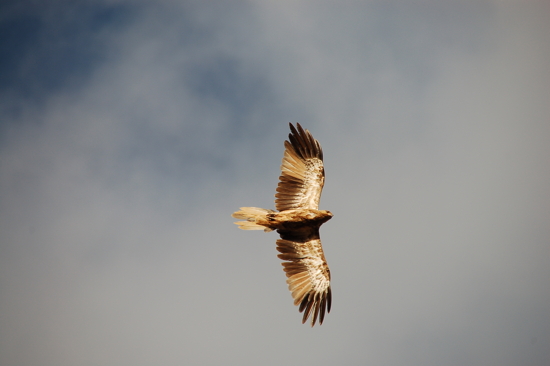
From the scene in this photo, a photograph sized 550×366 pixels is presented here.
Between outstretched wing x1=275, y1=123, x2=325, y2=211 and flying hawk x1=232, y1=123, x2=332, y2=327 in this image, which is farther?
outstretched wing x1=275, y1=123, x2=325, y2=211

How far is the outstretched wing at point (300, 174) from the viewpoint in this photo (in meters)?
13.0

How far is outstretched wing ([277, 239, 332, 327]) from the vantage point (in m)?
12.4

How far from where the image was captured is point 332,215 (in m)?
12.7

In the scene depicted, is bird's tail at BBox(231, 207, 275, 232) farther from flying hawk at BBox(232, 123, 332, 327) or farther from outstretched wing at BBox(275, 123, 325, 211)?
outstretched wing at BBox(275, 123, 325, 211)

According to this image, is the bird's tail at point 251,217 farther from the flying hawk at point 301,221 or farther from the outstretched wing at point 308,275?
the outstretched wing at point 308,275

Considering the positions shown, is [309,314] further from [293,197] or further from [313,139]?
[313,139]

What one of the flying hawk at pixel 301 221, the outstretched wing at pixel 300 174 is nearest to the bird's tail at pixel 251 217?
the flying hawk at pixel 301 221

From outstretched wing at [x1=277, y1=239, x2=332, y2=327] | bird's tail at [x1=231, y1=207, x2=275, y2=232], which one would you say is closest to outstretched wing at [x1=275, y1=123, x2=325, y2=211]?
bird's tail at [x1=231, y1=207, x2=275, y2=232]

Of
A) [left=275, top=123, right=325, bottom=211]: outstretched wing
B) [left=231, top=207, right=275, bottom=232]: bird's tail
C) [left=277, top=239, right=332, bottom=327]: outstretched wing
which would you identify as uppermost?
[left=275, top=123, right=325, bottom=211]: outstretched wing

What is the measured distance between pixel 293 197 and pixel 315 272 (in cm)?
240

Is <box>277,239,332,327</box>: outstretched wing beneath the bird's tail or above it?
beneath

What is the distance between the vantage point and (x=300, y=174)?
13211mm

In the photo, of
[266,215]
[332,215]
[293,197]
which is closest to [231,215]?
[266,215]

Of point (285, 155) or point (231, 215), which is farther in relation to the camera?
point (285, 155)
